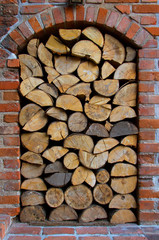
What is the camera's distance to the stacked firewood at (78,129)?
1.95 meters

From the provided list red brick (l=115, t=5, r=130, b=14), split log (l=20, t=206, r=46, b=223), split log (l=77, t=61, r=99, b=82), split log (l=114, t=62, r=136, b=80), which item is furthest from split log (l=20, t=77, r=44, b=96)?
split log (l=20, t=206, r=46, b=223)

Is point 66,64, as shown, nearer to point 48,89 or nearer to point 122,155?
point 48,89

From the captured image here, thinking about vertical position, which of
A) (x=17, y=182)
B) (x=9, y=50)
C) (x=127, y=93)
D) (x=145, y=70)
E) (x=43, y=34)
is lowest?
(x=17, y=182)

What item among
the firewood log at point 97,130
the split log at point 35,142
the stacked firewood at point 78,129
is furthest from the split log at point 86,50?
the split log at point 35,142

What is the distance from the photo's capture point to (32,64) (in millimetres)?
1984

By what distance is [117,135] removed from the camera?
1.96m

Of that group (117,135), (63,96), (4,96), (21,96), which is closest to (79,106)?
(63,96)

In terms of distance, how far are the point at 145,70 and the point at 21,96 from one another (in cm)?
123

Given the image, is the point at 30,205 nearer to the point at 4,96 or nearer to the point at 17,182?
the point at 17,182

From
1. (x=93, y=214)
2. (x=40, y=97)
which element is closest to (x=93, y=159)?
(x=93, y=214)

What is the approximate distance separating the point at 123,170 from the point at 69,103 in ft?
2.71

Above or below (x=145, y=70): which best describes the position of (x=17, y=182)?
below

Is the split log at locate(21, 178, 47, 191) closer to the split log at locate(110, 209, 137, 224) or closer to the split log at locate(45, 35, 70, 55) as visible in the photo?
the split log at locate(110, 209, 137, 224)

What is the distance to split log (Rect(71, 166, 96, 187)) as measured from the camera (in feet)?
6.43
